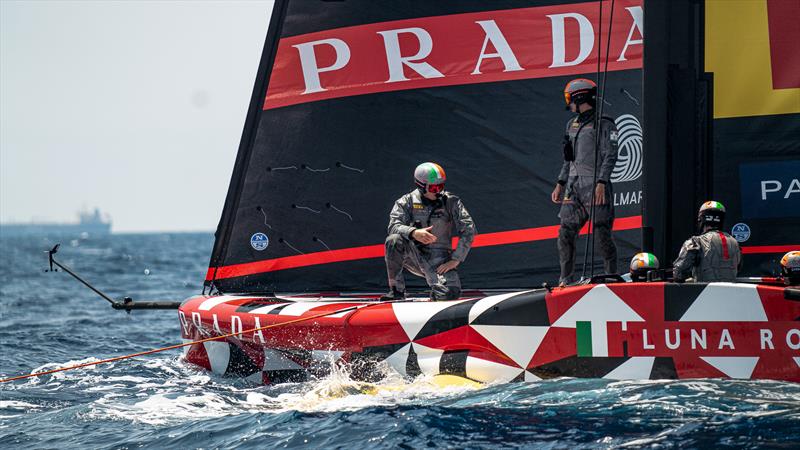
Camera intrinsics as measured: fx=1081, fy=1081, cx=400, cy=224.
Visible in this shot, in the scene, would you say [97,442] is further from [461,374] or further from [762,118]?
[762,118]

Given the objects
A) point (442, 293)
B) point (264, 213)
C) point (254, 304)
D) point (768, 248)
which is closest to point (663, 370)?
point (768, 248)

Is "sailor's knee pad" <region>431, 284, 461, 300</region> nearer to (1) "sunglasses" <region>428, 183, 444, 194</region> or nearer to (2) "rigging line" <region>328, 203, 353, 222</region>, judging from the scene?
(1) "sunglasses" <region>428, 183, 444, 194</region>

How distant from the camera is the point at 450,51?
8648 millimetres

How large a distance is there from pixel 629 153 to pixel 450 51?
64.2 inches

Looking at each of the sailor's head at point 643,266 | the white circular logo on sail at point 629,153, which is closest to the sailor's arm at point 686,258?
the sailor's head at point 643,266

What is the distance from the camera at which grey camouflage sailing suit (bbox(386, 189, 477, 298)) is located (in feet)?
24.6

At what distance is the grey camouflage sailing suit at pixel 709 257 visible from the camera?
248 inches

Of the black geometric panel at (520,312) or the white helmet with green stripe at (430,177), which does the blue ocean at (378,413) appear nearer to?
the black geometric panel at (520,312)

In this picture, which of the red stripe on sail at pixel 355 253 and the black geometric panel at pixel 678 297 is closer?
the black geometric panel at pixel 678 297

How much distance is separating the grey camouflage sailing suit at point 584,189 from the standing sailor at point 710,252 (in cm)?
121

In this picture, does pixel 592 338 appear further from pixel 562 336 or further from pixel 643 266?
pixel 643 266

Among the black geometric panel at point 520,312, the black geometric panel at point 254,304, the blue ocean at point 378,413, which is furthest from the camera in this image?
the black geometric panel at point 254,304

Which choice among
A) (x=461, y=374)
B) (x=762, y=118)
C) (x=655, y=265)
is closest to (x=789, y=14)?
(x=762, y=118)

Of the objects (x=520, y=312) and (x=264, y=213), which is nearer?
(x=520, y=312)
